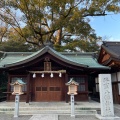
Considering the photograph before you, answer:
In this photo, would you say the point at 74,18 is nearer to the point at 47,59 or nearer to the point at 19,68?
the point at 47,59

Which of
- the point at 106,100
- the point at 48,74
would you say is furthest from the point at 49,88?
the point at 106,100

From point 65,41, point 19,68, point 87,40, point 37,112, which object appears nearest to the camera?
point 37,112

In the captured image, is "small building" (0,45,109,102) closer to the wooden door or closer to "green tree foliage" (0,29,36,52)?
the wooden door

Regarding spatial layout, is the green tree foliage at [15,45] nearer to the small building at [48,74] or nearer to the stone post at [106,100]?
the small building at [48,74]

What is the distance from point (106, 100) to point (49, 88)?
5175 millimetres

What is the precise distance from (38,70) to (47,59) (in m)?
1.28

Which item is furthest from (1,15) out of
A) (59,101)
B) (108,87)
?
(108,87)

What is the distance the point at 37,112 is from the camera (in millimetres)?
8711

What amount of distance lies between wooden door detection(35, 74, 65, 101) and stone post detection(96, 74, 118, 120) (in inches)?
172

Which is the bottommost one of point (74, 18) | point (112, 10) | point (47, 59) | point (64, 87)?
point (64, 87)

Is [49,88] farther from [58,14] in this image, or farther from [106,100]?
[58,14]

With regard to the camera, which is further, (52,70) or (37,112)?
(52,70)

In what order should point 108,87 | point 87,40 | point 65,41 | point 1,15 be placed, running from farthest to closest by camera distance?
point 65,41, point 87,40, point 1,15, point 108,87

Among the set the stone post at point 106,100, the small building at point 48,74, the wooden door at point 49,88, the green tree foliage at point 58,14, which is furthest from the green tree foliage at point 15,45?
the stone post at point 106,100
